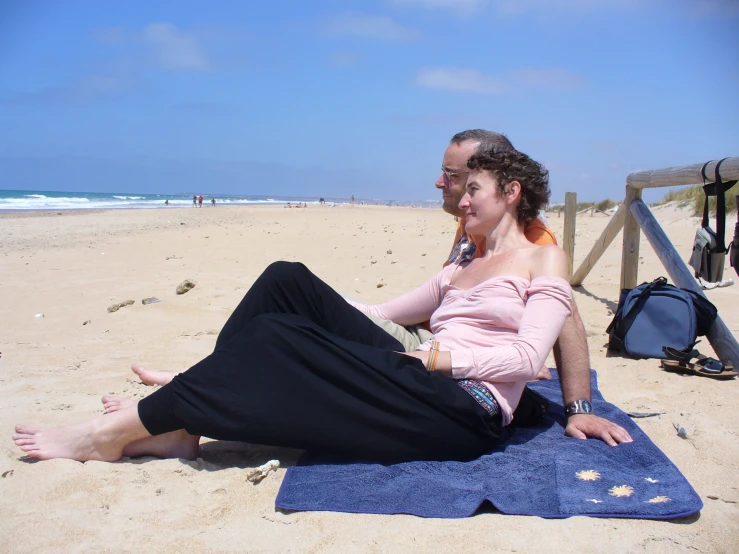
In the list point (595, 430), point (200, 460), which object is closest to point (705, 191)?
point (595, 430)

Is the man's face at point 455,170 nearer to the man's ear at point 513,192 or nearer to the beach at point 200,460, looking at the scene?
the man's ear at point 513,192

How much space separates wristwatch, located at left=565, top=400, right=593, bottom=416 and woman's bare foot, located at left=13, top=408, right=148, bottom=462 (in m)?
1.77

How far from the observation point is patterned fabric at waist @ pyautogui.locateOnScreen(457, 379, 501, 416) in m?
2.35

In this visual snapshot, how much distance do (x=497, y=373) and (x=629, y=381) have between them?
1.68 meters

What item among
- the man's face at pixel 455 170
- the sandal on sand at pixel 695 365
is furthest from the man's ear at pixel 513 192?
the sandal on sand at pixel 695 365

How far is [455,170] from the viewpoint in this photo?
152 inches

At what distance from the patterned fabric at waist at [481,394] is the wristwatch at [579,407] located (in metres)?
0.48

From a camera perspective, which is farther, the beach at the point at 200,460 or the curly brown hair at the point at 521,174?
the curly brown hair at the point at 521,174

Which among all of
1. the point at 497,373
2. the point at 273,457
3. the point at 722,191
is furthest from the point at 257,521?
the point at 722,191

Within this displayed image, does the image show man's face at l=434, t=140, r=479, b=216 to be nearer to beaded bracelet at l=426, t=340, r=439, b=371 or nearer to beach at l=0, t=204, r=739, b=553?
beach at l=0, t=204, r=739, b=553

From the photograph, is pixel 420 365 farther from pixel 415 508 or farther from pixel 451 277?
pixel 451 277

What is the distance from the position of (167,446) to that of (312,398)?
0.67 m

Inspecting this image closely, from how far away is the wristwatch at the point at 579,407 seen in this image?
2.68 metres

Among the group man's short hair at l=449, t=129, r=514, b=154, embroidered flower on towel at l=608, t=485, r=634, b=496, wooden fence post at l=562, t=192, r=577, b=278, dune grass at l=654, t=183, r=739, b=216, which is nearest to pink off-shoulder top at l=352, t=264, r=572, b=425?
embroidered flower on towel at l=608, t=485, r=634, b=496
